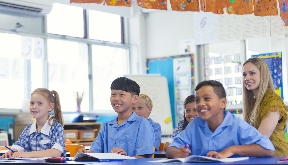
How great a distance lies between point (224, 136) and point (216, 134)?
0.14 feet

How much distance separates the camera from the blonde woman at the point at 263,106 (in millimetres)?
3117

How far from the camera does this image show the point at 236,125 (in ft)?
8.79

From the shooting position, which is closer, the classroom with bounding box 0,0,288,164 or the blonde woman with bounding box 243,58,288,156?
the blonde woman with bounding box 243,58,288,156

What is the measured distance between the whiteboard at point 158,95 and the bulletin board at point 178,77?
0.75 ft

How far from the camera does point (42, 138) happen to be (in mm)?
3436

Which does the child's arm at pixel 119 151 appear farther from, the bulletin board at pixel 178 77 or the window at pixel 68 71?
the bulletin board at pixel 178 77

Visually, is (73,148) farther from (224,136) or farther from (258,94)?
(224,136)

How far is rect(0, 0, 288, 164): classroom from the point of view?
285 inches

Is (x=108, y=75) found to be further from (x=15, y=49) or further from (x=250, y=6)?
(x=250, y=6)

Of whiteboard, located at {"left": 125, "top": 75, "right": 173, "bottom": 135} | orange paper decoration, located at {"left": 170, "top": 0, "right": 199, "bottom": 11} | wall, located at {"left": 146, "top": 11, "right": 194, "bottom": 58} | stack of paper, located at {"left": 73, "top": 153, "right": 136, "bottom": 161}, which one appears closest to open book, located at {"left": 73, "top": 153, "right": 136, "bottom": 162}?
stack of paper, located at {"left": 73, "top": 153, "right": 136, "bottom": 161}

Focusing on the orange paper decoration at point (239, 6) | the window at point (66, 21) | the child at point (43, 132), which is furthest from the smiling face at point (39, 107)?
the window at point (66, 21)

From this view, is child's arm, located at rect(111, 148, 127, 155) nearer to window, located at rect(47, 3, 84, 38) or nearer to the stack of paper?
the stack of paper

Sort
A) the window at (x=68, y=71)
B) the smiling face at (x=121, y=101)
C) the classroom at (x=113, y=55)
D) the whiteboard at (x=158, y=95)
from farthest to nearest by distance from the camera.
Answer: the whiteboard at (x=158, y=95)
the window at (x=68, y=71)
the classroom at (x=113, y=55)
the smiling face at (x=121, y=101)

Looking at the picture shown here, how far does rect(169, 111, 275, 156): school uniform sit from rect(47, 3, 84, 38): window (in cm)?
532
